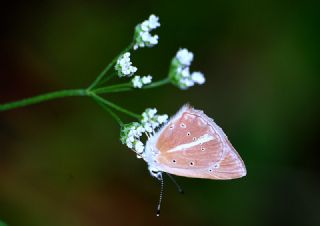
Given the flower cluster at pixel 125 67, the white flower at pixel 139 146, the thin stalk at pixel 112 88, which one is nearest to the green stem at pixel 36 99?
the thin stalk at pixel 112 88

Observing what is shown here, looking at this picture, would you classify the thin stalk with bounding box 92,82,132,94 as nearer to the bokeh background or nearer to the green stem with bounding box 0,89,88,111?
the green stem with bounding box 0,89,88,111

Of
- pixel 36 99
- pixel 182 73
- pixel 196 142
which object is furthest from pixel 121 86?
pixel 196 142

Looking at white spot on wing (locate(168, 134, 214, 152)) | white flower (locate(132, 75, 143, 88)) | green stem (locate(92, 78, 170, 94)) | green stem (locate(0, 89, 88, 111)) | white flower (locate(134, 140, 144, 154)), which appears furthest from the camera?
white spot on wing (locate(168, 134, 214, 152))

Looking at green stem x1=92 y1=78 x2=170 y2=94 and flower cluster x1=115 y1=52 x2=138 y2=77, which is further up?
flower cluster x1=115 y1=52 x2=138 y2=77

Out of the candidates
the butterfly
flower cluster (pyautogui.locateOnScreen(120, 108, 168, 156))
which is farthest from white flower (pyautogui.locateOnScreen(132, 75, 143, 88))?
the butterfly

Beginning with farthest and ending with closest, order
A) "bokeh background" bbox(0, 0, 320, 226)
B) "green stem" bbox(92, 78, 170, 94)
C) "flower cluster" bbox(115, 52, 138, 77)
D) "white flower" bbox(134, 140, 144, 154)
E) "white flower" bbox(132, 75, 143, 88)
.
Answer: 1. "bokeh background" bbox(0, 0, 320, 226)
2. "white flower" bbox(134, 140, 144, 154)
3. "flower cluster" bbox(115, 52, 138, 77)
4. "white flower" bbox(132, 75, 143, 88)
5. "green stem" bbox(92, 78, 170, 94)

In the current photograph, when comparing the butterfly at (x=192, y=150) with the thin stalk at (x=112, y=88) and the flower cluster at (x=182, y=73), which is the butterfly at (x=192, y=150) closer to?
the flower cluster at (x=182, y=73)

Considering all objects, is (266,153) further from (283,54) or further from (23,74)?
(23,74)

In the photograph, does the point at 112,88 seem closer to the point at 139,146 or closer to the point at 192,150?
the point at 139,146

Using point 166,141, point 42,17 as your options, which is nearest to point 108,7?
point 42,17
